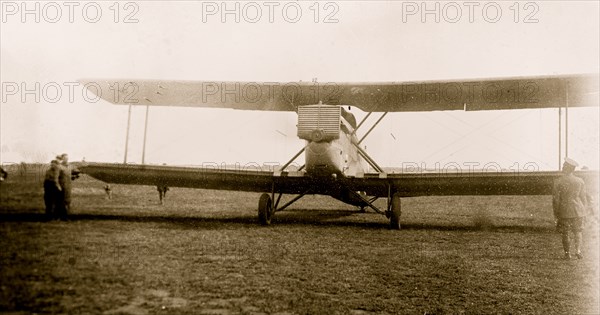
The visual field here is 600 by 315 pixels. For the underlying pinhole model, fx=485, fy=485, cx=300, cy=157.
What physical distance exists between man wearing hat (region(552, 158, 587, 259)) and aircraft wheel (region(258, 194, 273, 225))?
14.2 ft

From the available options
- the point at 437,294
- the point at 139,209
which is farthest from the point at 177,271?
the point at 437,294

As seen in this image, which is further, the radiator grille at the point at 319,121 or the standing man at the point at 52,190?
the radiator grille at the point at 319,121

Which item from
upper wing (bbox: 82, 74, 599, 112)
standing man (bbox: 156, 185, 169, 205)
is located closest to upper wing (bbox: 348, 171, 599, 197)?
upper wing (bbox: 82, 74, 599, 112)

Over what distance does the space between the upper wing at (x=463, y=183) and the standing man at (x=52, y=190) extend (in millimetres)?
7099

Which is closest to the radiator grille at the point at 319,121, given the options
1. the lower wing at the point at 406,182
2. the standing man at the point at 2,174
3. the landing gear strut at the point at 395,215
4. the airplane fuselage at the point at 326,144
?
the airplane fuselage at the point at 326,144

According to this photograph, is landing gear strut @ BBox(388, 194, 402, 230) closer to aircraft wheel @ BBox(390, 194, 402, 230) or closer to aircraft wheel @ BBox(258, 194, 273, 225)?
aircraft wheel @ BBox(390, 194, 402, 230)

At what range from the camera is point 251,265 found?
411cm

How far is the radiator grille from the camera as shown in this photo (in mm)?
8305

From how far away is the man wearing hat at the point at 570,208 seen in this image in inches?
257

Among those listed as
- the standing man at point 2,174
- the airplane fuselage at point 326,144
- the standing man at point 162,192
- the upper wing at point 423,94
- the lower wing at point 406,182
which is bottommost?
the standing man at point 162,192

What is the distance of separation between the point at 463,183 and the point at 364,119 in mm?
2279

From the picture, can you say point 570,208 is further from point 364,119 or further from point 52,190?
point 52,190

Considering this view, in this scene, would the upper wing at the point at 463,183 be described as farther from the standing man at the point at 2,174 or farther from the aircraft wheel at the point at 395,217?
the standing man at the point at 2,174

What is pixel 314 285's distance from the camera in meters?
4.37
